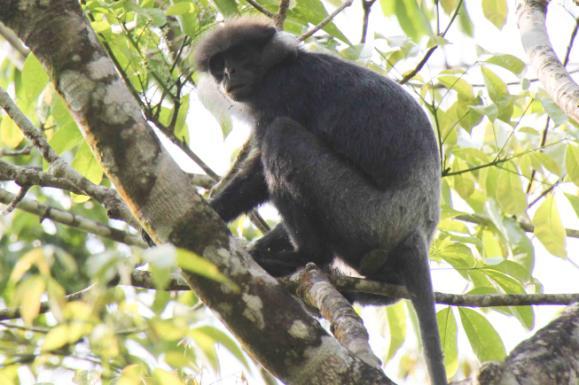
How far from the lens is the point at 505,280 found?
11.8 feet

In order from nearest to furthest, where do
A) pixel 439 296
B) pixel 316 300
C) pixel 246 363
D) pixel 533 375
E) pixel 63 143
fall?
pixel 246 363, pixel 533 375, pixel 316 300, pixel 439 296, pixel 63 143

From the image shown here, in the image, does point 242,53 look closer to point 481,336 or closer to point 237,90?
point 237,90

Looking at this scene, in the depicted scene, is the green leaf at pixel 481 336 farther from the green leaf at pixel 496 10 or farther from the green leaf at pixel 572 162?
the green leaf at pixel 496 10

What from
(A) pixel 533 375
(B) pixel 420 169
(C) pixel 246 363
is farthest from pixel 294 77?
(C) pixel 246 363

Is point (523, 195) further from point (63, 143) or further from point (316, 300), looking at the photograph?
point (63, 143)

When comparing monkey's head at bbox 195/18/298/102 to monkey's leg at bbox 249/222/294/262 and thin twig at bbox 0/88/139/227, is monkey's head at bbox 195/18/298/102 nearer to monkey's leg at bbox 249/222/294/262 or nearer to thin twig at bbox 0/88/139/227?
monkey's leg at bbox 249/222/294/262

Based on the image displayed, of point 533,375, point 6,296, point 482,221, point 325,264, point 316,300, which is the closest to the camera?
point 533,375

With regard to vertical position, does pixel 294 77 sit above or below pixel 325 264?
above

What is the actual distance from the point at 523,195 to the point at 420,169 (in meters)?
0.53

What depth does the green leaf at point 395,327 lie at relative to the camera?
159 inches

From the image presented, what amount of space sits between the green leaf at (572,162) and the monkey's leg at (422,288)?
74 centimetres

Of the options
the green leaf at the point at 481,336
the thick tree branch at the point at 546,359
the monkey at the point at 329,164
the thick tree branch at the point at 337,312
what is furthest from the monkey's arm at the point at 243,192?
the thick tree branch at the point at 546,359

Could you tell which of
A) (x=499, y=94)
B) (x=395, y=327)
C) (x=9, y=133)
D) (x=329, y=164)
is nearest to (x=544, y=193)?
(x=499, y=94)

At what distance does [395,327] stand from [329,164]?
0.86 m
